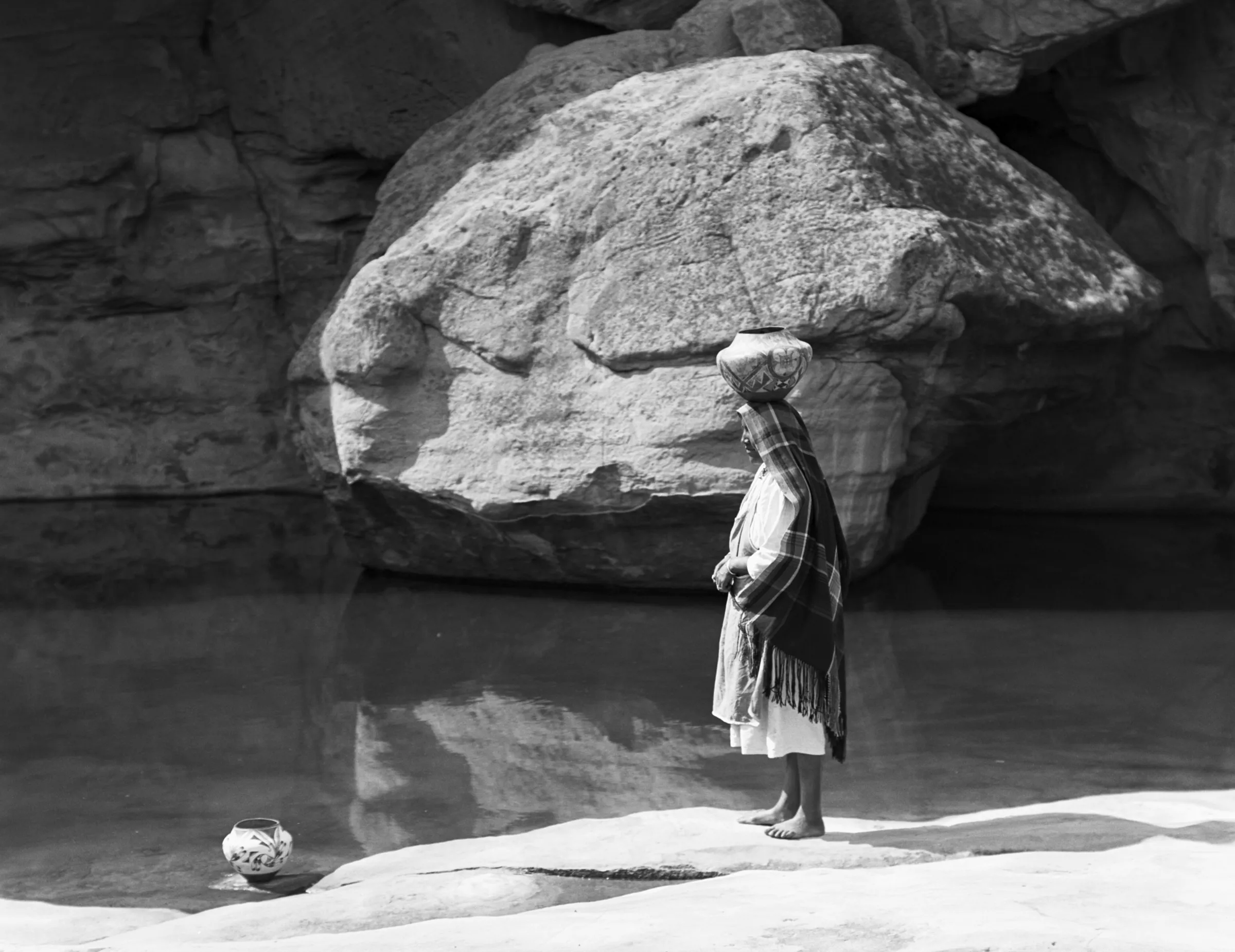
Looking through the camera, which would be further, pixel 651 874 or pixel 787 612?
pixel 787 612

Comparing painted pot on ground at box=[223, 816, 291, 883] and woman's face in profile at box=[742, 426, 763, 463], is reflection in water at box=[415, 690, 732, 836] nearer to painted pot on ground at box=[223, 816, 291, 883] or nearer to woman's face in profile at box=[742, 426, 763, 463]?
painted pot on ground at box=[223, 816, 291, 883]

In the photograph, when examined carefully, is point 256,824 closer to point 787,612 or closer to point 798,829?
point 798,829

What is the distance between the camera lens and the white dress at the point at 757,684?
14.9 ft

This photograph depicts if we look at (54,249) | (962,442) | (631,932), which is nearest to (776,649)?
(631,932)

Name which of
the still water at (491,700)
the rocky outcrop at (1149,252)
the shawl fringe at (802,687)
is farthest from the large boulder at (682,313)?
the shawl fringe at (802,687)

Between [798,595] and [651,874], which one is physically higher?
[798,595]

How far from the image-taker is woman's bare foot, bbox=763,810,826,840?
4.62 m

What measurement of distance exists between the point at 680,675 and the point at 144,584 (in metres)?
4.27

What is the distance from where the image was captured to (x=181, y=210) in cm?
1355

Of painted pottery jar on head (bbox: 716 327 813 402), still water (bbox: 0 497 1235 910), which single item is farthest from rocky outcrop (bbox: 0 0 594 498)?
painted pottery jar on head (bbox: 716 327 813 402)

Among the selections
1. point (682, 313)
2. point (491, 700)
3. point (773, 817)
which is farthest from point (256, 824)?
point (682, 313)

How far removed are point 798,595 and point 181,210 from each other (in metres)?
10.5

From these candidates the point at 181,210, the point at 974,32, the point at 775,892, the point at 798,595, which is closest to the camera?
the point at 775,892

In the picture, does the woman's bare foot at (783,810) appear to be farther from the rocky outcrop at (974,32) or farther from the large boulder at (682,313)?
the rocky outcrop at (974,32)
